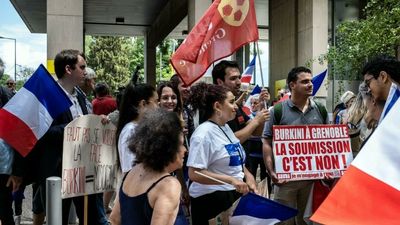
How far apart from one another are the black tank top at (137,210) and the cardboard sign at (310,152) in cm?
219

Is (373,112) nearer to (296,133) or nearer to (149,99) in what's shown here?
(296,133)

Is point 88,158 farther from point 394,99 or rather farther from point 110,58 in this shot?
point 110,58

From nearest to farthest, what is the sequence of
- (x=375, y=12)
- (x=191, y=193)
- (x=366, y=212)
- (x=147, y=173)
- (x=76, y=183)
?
(x=366, y=212)
(x=147, y=173)
(x=191, y=193)
(x=76, y=183)
(x=375, y=12)

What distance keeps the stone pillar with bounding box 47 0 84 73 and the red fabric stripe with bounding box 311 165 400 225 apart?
13291 millimetres

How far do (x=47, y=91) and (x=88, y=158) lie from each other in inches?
28.3

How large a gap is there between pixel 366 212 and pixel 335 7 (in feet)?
66.5

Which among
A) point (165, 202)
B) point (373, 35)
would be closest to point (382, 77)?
point (165, 202)

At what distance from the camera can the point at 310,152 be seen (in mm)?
4770

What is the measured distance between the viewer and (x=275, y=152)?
4738 millimetres

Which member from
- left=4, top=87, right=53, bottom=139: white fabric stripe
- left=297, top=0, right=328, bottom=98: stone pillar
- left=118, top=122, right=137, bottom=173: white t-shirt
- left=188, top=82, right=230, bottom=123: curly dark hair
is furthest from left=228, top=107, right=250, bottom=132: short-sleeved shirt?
left=297, top=0, right=328, bottom=98: stone pillar

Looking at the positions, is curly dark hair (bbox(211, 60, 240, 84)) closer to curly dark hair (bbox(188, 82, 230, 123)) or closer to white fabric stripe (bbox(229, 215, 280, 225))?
curly dark hair (bbox(188, 82, 230, 123))

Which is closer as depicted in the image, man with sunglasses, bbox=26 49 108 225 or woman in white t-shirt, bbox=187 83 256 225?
woman in white t-shirt, bbox=187 83 256 225

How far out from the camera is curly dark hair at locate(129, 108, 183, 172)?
2838 millimetres

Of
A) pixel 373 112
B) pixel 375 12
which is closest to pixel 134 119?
pixel 373 112
